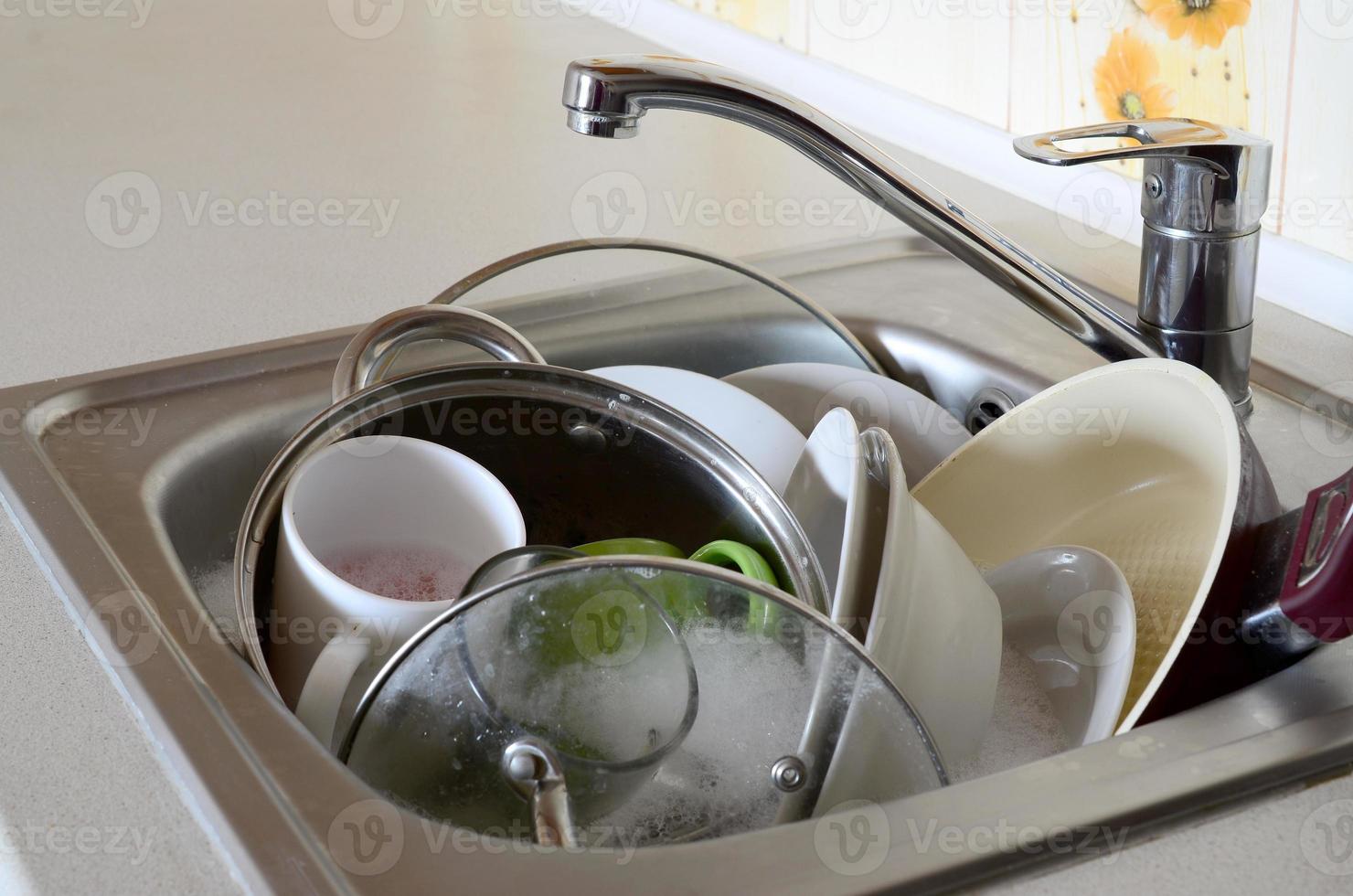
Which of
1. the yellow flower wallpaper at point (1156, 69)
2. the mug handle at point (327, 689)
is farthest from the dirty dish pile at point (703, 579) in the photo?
the yellow flower wallpaper at point (1156, 69)

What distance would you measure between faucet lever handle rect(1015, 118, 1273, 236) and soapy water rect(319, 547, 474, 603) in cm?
33

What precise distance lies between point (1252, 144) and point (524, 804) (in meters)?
0.45

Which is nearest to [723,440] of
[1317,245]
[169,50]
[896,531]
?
[896,531]

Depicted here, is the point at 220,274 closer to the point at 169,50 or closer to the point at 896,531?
the point at 896,531

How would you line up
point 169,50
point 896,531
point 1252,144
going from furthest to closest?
point 169,50 → point 1252,144 → point 896,531

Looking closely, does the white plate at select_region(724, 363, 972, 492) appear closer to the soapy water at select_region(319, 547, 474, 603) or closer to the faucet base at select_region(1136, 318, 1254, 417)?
the faucet base at select_region(1136, 318, 1254, 417)

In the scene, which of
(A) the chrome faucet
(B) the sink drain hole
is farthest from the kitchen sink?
(A) the chrome faucet

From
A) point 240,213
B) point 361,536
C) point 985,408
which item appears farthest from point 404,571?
point 240,213

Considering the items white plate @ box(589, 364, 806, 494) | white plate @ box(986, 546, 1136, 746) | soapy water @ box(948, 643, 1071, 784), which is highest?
white plate @ box(589, 364, 806, 494)

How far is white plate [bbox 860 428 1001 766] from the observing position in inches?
19.8

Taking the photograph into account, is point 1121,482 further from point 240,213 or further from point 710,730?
point 240,213

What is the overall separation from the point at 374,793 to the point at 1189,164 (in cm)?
47

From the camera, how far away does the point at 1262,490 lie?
0.59 meters

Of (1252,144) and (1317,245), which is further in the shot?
(1317,245)
